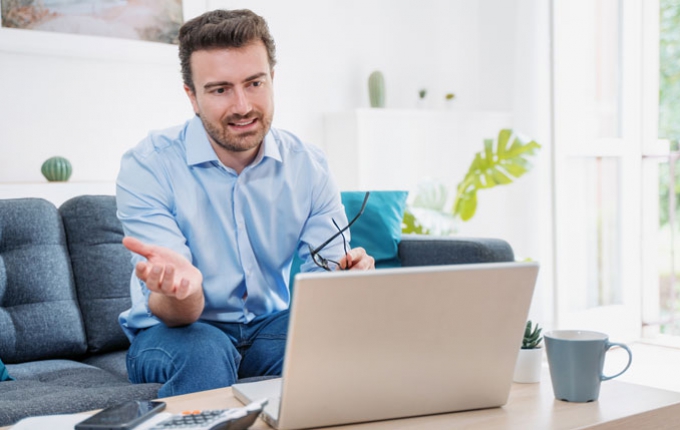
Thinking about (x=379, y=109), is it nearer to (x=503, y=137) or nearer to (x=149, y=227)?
(x=503, y=137)

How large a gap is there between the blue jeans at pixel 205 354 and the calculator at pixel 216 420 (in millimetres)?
546

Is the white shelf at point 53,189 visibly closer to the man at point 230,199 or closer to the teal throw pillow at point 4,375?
the teal throw pillow at point 4,375

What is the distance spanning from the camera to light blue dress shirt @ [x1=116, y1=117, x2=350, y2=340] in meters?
1.80

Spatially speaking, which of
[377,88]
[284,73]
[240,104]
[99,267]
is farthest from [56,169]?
[377,88]

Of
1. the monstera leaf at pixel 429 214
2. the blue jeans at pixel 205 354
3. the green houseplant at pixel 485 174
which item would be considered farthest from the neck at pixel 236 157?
the green houseplant at pixel 485 174

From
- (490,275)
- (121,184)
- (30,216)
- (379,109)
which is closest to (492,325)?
(490,275)

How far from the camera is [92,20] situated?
3.24m

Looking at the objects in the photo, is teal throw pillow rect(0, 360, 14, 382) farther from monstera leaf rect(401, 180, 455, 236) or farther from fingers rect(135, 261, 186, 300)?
monstera leaf rect(401, 180, 455, 236)

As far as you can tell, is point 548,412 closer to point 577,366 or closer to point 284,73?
point 577,366

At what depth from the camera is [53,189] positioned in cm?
306

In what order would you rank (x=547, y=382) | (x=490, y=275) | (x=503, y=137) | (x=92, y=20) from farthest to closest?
(x=503, y=137), (x=92, y=20), (x=547, y=382), (x=490, y=275)

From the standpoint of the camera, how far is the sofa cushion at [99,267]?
224cm

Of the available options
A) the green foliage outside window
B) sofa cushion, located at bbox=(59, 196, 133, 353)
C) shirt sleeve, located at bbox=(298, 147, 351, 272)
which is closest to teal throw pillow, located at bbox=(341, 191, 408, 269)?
shirt sleeve, located at bbox=(298, 147, 351, 272)

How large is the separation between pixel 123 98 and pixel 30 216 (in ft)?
4.12
